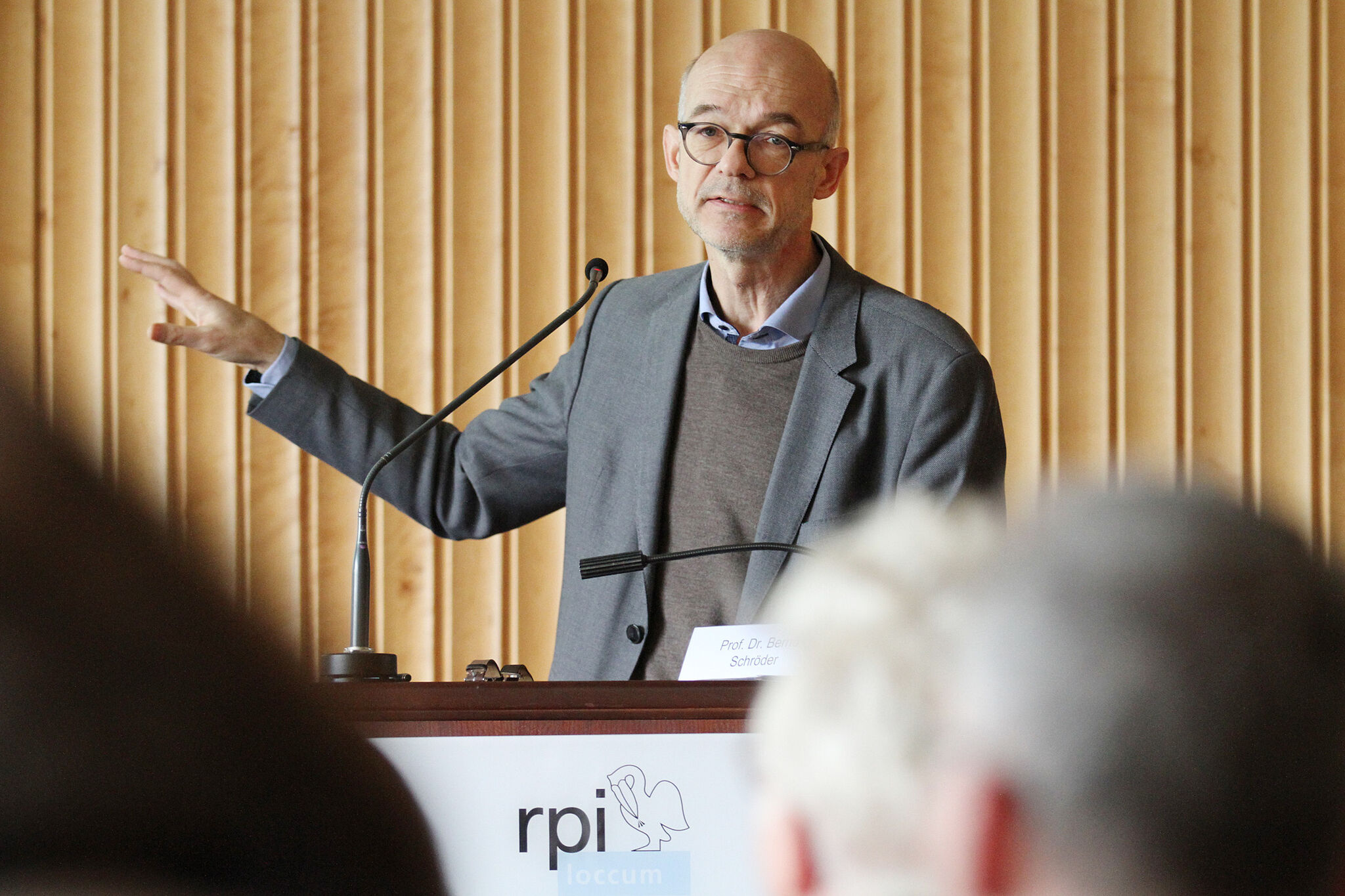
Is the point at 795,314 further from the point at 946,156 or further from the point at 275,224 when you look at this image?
the point at 275,224

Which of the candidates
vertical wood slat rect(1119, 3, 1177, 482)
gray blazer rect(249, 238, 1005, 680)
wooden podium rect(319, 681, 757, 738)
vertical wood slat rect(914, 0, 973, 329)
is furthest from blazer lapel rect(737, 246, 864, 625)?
vertical wood slat rect(1119, 3, 1177, 482)

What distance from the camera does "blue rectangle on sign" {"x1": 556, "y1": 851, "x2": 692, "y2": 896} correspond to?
1452 millimetres

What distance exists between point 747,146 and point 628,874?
4.34ft

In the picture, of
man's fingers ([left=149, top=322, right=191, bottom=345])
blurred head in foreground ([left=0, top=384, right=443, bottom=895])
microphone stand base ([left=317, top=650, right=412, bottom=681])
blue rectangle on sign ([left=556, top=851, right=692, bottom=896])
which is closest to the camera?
blurred head in foreground ([left=0, top=384, right=443, bottom=895])

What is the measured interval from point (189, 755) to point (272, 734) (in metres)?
0.02

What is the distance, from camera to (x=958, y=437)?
7.07 feet

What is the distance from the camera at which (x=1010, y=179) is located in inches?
151

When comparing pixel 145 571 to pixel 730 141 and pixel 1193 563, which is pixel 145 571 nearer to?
pixel 1193 563

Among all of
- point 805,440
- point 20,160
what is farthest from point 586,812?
point 20,160

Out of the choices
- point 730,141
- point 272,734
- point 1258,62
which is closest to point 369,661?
point 730,141

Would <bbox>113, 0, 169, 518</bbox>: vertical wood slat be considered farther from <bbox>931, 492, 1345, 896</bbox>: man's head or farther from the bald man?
<bbox>931, 492, 1345, 896</bbox>: man's head

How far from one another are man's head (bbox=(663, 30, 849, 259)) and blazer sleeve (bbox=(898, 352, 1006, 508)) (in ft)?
1.21

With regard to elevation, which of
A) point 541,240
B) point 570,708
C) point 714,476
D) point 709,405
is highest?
point 541,240

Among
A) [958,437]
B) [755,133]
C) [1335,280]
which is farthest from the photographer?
[1335,280]
